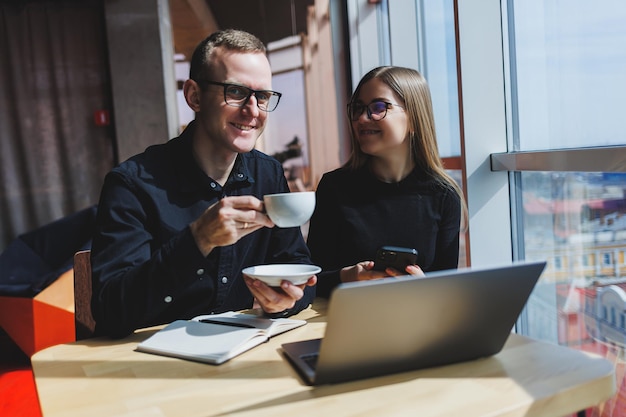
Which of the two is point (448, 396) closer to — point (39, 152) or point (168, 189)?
point (168, 189)

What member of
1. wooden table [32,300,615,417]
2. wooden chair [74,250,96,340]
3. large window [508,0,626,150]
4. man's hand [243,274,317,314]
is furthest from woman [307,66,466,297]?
wooden table [32,300,615,417]

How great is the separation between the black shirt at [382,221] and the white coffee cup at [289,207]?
0.81m

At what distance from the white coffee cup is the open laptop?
0.28 m

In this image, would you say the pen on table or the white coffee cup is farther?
the pen on table

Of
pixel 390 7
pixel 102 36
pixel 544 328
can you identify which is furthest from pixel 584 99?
pixel 102 36

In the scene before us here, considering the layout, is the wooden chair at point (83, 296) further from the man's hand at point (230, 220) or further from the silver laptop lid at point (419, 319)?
the silver laptop lid at point (419, 319)

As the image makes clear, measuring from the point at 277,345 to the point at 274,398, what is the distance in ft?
0.85

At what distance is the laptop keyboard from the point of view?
3.17 ft

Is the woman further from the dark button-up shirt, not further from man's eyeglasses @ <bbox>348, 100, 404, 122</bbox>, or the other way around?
the dark button-up shirt

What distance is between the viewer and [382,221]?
193cm

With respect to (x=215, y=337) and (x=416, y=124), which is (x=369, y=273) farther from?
(x=416, y=124)

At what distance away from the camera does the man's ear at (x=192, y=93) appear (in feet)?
5.36

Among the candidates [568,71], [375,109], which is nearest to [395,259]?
[375,109]

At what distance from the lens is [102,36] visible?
214 inches
